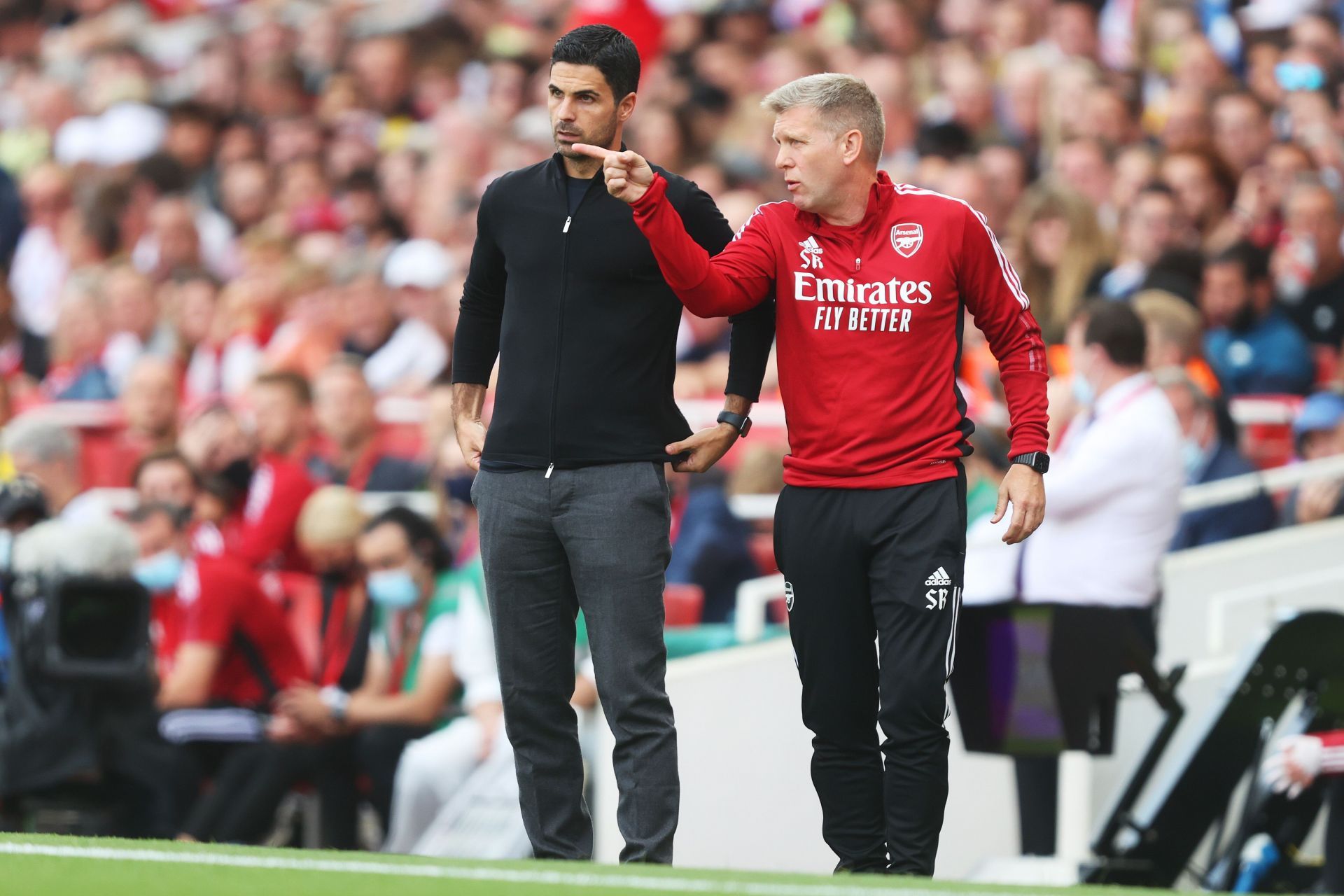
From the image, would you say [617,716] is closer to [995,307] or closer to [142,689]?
[995,307]

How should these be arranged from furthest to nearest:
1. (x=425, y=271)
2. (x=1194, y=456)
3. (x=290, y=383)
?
(x=425, y=271) < (x=290, y=383) < (x=1194, y=456)

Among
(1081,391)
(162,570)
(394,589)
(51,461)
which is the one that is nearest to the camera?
(1081,391)

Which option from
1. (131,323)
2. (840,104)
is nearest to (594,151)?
(840,104)

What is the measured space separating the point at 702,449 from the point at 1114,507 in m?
2.37

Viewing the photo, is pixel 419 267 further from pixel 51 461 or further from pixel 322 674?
pixel 322 674

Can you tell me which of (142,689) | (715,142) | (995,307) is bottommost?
(142,689)

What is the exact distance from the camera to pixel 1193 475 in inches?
335

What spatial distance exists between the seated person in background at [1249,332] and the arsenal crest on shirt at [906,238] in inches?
171

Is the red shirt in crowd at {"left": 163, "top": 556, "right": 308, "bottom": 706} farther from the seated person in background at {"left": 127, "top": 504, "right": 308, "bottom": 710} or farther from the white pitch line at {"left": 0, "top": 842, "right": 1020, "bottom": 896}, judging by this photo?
the white pitch line at {"left": 0, "top": 842, "right": 1020, "bottom": 896}

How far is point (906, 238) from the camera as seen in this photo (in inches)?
194

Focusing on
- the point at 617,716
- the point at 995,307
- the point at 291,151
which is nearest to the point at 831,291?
the point at 995,307

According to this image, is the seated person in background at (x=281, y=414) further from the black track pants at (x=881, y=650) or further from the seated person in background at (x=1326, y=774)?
the black track pants at (x=881, y=650)

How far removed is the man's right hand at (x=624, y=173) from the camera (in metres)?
4.57

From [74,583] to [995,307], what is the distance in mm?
4212
